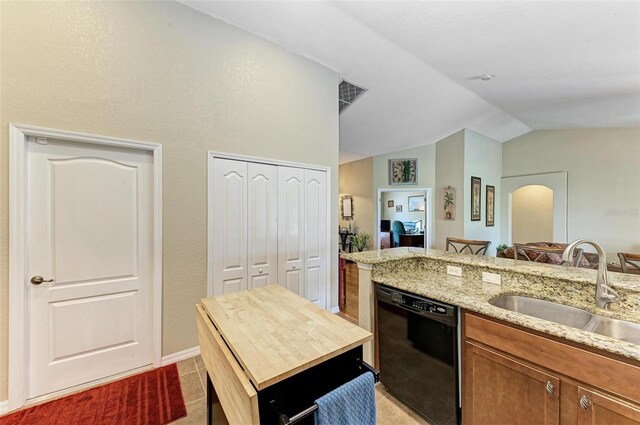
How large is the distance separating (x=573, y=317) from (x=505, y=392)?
0.60 metres

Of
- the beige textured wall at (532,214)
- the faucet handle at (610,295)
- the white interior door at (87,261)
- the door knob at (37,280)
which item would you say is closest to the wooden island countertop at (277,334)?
the white interior door at (87,261)

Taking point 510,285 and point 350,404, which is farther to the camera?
point 510,285

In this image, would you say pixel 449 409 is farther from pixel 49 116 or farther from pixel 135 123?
pixel 49 116

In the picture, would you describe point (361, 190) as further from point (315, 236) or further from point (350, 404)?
point (350, 404)

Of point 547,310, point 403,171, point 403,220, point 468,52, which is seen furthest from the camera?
point 403,220

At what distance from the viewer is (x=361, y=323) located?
2.07m

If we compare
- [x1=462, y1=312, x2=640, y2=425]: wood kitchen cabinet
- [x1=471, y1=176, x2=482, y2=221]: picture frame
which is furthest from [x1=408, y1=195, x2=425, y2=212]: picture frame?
[x1=462, y1=312, x2=640, y2=425]: wood kitchen cabinet

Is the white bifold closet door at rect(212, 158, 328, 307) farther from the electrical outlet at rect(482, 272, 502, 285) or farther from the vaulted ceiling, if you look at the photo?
the electrical outlet at rect(482, 272, 502, 285)

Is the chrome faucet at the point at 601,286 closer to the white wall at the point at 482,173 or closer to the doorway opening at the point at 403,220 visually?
the white wall at the point at 482,173

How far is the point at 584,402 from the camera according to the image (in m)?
1.06

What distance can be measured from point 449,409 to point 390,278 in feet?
2.74

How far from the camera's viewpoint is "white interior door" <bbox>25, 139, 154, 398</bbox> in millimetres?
1927

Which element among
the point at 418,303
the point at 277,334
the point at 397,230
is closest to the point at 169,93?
the point at 277,334

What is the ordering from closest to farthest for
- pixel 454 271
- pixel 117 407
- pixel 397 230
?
pixel 117 407
pixel 454 271
pixel 397 230
